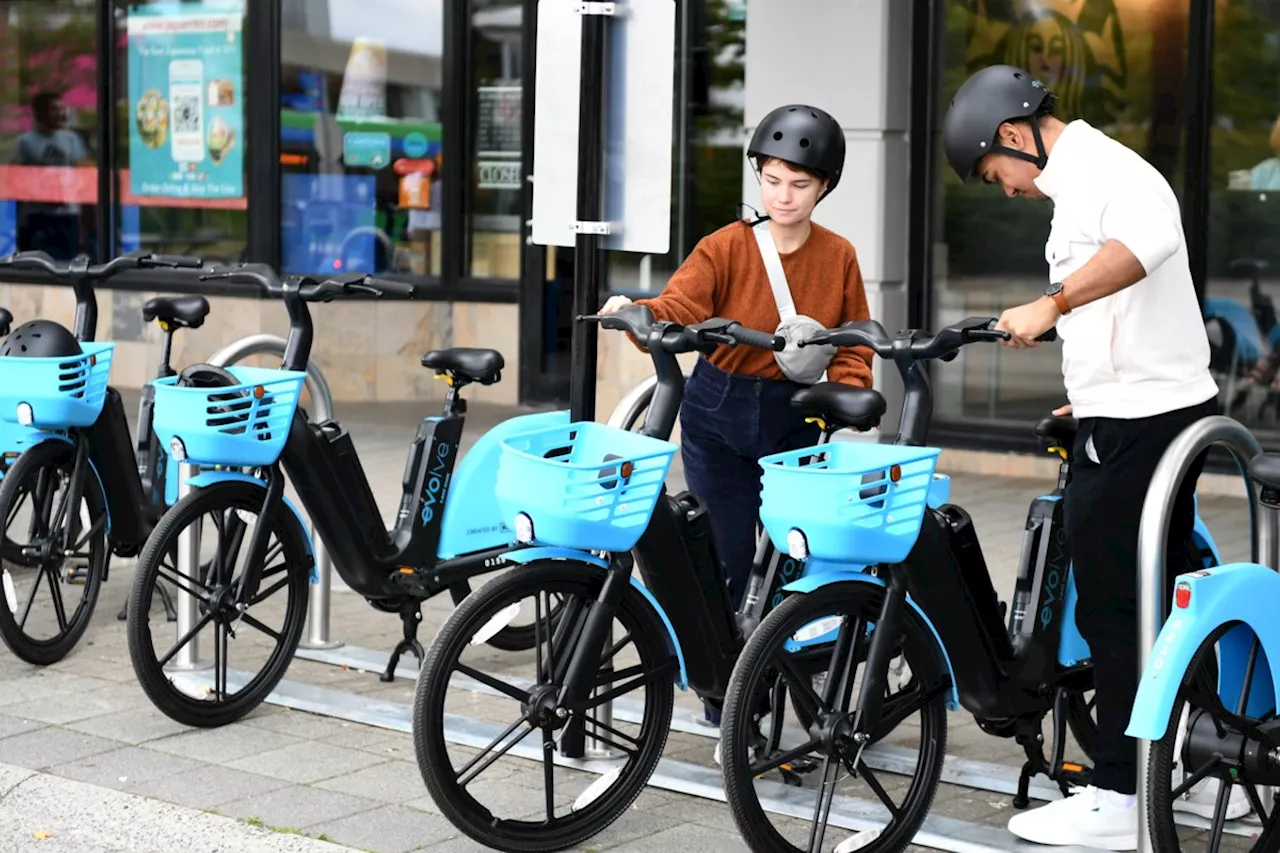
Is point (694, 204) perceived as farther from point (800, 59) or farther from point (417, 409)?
point (417, 409)

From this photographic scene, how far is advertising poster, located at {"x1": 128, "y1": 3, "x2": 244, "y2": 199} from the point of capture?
1368 centimetres

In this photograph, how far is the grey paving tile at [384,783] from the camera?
505cm

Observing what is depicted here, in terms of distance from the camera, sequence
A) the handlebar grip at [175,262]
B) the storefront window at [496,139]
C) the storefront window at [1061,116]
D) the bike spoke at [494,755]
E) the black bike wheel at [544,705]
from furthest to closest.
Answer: the storefront window at [496,139]
the storefront window at [1061,116]
the handlebar grip at [175,262]
the bike spoke at [494,755]
the black bike wheel at [544,705]

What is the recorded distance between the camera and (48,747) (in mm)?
5500

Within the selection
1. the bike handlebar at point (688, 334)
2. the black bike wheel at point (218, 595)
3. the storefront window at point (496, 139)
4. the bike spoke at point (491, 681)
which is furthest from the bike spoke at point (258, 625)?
the storefront window at point (496, 139)

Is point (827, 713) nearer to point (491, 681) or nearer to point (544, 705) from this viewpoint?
point (544, 705)

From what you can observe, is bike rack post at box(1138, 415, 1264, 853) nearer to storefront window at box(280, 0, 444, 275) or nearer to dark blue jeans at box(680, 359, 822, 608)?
dark blue jeans at box(680, 359, 822, 608)

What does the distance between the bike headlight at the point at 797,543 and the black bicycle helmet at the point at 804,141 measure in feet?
3.89

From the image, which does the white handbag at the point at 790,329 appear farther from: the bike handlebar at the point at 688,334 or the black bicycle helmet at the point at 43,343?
the black bicycle helmet at the point at 43,343

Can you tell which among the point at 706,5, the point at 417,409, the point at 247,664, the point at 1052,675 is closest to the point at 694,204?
the point at 706,5

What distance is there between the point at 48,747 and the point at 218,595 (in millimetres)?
639

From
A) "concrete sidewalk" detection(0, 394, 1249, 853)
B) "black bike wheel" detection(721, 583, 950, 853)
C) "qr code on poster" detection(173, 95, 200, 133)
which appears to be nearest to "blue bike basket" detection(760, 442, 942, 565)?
"black bike wheel" detection(721, 583, 950, 853)

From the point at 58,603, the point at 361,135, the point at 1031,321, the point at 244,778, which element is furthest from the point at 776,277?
the point at 361,135

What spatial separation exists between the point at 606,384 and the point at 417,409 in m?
1.99
